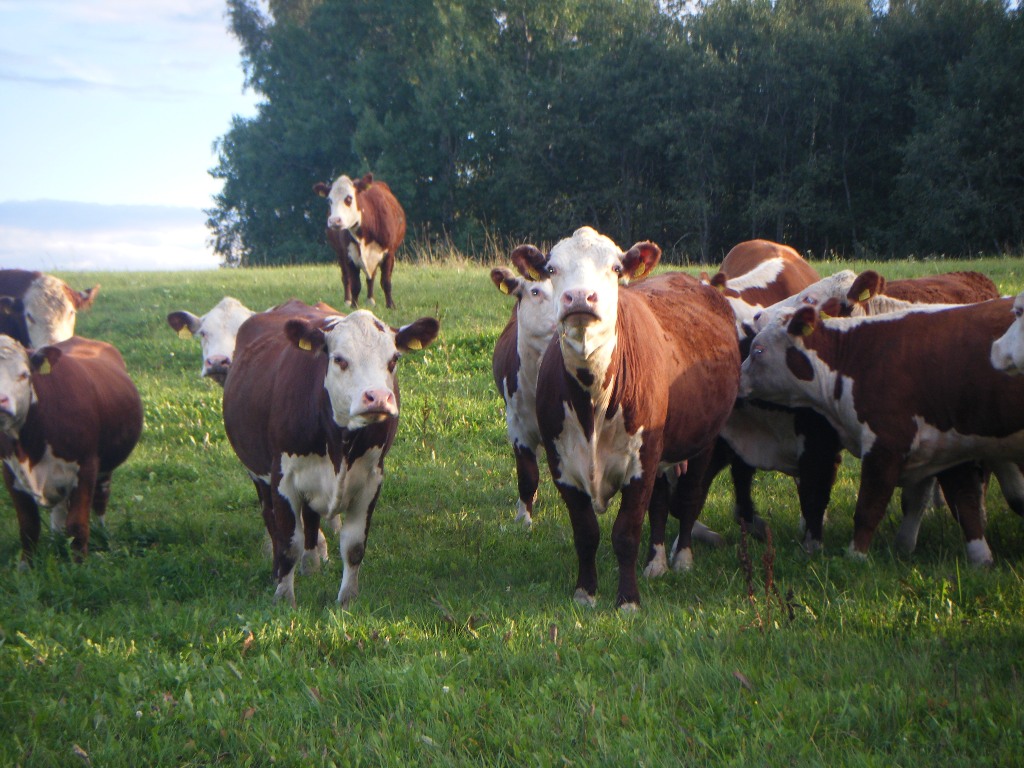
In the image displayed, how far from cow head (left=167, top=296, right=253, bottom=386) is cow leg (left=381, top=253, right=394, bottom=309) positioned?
6.88 metres

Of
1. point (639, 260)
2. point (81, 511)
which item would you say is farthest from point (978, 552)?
point (81, 511)

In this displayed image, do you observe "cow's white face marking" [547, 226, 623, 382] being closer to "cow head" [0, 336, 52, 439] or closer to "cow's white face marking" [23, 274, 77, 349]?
"cow head" [0, 336, 52, 439]

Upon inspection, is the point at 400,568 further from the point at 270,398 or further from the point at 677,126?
the point at 677,126

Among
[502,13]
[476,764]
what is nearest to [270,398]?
[476,764]

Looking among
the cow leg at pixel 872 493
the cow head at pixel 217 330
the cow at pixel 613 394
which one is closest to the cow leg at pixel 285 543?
the cow at pixel 613 394

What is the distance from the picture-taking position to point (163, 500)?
29.1 feet

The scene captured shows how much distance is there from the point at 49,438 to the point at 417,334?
2.84 metres

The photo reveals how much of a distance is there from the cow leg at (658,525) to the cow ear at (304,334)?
230 cm

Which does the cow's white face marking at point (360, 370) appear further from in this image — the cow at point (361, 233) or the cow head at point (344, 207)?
the cow head at point (344, 207)

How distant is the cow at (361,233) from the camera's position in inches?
648

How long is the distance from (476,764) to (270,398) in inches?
131

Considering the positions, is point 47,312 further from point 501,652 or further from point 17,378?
point 501,652

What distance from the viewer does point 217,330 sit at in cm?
909

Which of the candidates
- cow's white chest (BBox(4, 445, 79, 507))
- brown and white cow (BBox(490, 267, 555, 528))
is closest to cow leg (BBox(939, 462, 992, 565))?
brown and white cow (BBox(490, 267, 555, 528))
